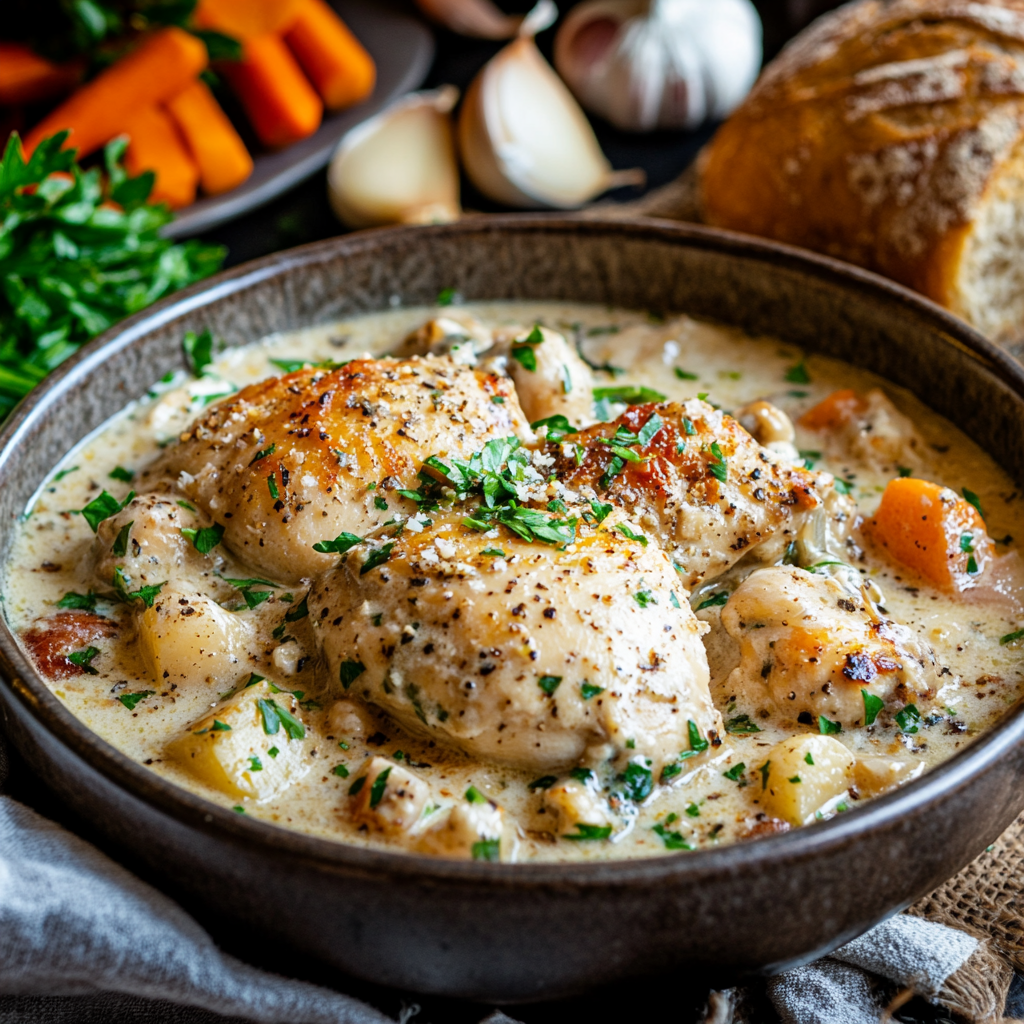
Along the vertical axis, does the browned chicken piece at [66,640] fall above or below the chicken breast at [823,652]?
above

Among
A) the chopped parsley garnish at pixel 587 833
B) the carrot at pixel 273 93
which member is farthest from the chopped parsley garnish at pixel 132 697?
the carrot at pixel 273 93

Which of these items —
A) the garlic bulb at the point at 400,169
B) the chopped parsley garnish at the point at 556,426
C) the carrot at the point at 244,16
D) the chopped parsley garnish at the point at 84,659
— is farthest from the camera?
the carrot at the point at 244,16

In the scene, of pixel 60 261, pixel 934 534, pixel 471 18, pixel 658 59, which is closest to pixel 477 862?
pixel 934 534

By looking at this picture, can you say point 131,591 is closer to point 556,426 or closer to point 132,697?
point 132,697

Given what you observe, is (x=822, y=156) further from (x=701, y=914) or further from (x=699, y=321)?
(x=701, y=914)

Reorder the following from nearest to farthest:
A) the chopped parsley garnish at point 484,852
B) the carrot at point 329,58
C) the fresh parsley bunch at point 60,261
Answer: the chopped parsley garnish at point 484,852
the fresh parsley bunch at point 60,261
the carrot at point 329,58

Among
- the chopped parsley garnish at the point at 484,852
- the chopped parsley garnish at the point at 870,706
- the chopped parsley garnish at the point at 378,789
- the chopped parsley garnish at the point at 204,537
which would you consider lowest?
the chopped parsley garnish at the point at 870,706

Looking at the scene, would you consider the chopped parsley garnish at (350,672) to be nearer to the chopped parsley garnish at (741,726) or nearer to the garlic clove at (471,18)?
the chopped parsley garnish at (741,726)
